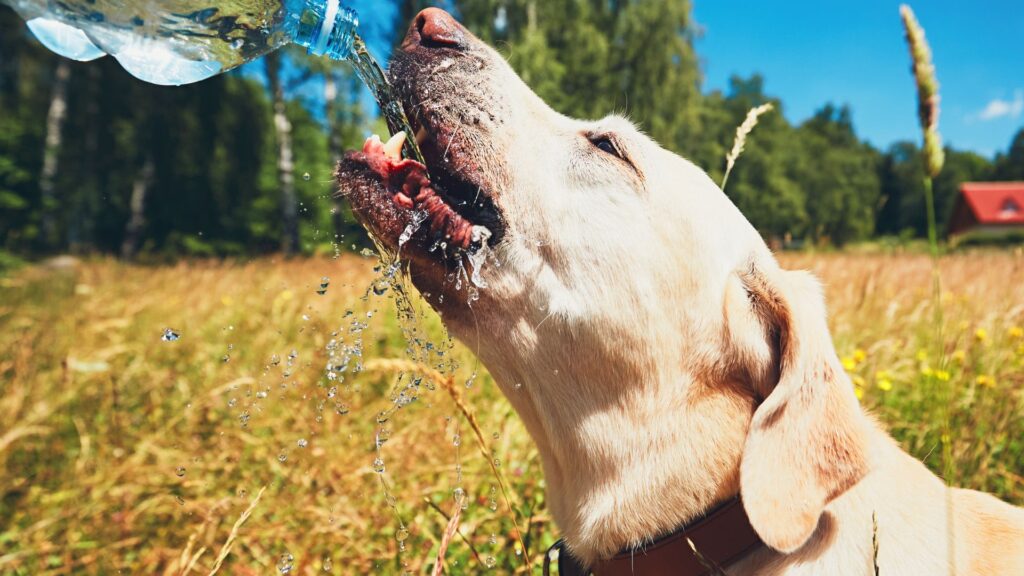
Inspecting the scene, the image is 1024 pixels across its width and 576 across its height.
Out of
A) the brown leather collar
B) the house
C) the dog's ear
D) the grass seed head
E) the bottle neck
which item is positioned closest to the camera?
the grass seed head

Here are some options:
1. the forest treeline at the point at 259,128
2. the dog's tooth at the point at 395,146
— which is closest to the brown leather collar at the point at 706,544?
the dog's tooth at the point at 395,146

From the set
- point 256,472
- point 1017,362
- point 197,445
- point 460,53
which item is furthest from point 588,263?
point 1017,362

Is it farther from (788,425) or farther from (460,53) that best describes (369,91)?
(788,425)

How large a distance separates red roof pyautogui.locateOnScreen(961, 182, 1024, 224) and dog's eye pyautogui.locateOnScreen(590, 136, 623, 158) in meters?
72.9

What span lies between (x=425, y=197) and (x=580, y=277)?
1.94 ft

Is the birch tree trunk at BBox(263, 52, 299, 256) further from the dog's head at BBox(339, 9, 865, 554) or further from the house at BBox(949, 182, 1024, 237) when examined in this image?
the house at BBox(949, 182, 1024, 237)

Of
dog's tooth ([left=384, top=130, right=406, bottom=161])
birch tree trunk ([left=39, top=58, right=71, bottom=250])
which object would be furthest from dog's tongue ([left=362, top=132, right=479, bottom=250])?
birch tree trunk ([left=39, top=58, right=71, bottom=250])

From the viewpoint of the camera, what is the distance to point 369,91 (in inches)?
89.0

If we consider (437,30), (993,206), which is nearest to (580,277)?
(437,30)

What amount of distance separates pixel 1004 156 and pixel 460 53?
290 ft

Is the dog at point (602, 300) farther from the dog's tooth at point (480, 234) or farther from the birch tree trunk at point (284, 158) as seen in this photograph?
the birch tree trunk at point (284, 158)

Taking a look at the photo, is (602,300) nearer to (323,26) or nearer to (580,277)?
(580,277)

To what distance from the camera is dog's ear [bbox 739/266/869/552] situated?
5.16ft

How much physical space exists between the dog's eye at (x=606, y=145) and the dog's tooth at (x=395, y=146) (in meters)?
0.73
